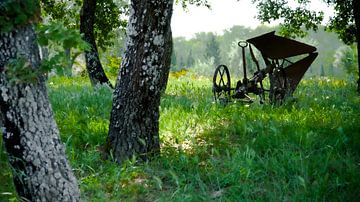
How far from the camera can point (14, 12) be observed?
3.41 meters

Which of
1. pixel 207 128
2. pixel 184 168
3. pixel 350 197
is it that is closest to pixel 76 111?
pixel 207 128

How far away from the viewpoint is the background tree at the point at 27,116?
11.3 ft

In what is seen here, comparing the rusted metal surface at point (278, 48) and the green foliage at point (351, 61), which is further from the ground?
the rusted metal surface at point (278, 48)

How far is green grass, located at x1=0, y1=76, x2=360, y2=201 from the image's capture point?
5.12m

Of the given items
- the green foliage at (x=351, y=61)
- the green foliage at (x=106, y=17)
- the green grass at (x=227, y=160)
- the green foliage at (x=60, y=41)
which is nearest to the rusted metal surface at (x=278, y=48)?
the green grass at (x=227, y=160)

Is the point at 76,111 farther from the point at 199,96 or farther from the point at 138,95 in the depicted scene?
the point at 199,96

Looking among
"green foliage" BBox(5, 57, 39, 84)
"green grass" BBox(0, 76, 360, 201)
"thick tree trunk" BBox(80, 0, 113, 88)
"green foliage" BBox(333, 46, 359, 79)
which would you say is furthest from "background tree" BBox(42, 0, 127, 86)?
"green foliage" BBox(333, 46, 359, 79)

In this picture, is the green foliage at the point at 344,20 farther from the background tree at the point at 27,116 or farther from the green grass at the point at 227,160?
the background tree at the point at 27,116

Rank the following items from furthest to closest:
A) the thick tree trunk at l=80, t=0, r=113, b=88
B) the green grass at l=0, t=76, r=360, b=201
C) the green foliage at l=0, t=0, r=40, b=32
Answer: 1. the thick tree trunk at l=80, t=0, r=113, b=88
2. the green grass at l=0, t=76, r=360, b=201
3. the green foliage at l=0, t=0, r=40, b=32

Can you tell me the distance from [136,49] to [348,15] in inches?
533

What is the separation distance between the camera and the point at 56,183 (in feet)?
12.7

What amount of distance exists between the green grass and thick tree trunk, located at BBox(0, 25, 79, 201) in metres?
0.84

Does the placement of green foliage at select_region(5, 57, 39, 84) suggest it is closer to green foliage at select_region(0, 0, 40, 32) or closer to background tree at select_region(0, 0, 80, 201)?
background tree at select_region(0, 0, 80, 201)

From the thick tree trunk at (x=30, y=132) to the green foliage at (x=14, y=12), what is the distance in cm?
11
